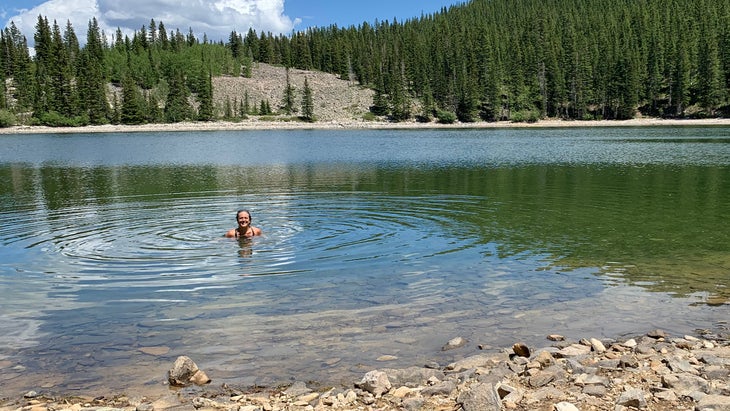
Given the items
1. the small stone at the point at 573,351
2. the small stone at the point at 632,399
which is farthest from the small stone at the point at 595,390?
the small stone at the point at 573,351

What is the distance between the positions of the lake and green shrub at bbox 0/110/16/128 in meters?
133

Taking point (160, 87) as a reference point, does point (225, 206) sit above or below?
below

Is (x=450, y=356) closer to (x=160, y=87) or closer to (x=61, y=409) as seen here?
(x=61, y=409)

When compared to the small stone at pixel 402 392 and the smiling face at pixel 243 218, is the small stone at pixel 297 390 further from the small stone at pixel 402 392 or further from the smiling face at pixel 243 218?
the smiling face at pixel 243 218

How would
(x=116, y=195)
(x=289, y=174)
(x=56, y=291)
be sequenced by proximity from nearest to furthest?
(x=56, y=291) < (x=116, y=195) < (x=289, y=174)

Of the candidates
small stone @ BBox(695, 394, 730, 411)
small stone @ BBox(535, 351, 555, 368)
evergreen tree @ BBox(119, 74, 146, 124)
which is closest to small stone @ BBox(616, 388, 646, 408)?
small stone @ BBox(695, 394, 730, 411)

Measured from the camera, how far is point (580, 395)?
7293mm

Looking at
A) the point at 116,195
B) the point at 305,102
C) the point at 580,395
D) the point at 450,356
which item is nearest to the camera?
the point at 580,395

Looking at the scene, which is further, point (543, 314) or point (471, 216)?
point (471, 216)

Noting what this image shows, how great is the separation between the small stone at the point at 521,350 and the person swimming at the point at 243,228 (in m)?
11.1

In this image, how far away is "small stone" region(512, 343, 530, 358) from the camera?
8992 mm

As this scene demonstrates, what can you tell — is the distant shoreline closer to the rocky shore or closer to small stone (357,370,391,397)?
the rocky shore

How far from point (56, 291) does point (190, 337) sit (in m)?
4.95

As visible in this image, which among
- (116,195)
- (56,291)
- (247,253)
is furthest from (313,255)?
(116,195)
